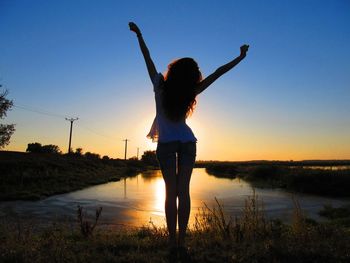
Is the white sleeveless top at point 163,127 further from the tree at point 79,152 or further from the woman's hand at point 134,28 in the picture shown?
the tree at point 79,152

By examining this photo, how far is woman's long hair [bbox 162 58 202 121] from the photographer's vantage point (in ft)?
12.6

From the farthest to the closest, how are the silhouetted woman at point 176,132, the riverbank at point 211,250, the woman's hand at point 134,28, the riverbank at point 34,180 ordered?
the riverbank at point 34,180
the woman's hand at point 134,28
the silhouetted woman at point 176,132
the riverbank at point 211,250

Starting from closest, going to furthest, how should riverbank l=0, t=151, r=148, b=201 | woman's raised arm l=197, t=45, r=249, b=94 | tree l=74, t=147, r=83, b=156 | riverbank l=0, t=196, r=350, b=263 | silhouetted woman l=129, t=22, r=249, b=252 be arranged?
riverbank l=0, t=196, r=350, b=263 < silhouetted woman l=129, t=22, r=249, b=252 < woman's raised arm l=197, t=45, r=249, b=94 < riverbank l=0, t=151, r=148, b=201 < tree l=74, t=147, r=83, b=156

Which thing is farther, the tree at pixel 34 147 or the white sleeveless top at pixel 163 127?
the tree at pixel 34 147

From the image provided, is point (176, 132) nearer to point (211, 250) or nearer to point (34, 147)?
point (211, 250)

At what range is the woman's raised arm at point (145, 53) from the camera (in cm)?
408

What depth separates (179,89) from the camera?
3846 mm

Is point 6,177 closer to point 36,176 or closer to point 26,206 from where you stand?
point 36,176

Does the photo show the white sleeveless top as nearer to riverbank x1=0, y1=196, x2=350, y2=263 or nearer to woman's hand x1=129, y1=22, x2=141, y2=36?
woman's hand x1=129, y1=22, x2=141, y2=36

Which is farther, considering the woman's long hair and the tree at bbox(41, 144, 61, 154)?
the tree at bbox(41, 144, 61, 154)

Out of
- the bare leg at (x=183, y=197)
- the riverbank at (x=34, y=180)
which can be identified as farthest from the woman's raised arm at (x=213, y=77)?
the riverbank at (x=34, y=180)

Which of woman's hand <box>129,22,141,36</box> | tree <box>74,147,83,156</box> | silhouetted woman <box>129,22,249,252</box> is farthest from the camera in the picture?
tree <box>74,147,83,156</box>

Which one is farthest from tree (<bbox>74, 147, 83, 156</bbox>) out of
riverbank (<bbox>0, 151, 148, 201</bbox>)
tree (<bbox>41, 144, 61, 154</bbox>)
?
riverbank (<bbox>0, 151, 148, 201</bbox>)

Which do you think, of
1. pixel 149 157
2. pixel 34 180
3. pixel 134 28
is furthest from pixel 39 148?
pixel 134 28
